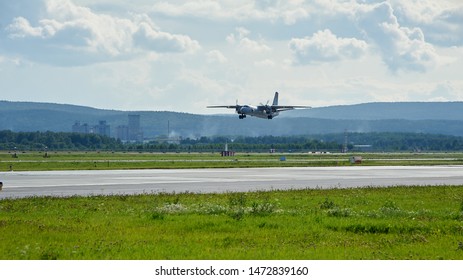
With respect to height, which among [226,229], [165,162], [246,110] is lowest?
[165,162]

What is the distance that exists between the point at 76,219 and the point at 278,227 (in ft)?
25.6

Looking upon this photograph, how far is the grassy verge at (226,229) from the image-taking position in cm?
2195

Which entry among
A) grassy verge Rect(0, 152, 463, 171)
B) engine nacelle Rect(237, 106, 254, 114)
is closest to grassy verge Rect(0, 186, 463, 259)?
grassy verge Rect(0, 152, 463, 171)

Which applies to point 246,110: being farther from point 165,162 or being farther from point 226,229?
point 226,229

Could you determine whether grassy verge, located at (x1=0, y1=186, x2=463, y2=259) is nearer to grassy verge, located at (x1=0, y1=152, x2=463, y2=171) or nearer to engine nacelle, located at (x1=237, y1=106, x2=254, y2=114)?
grassy verge, located at (x1=0, y1=152, x2=463, y2=171)

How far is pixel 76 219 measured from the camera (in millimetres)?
29656

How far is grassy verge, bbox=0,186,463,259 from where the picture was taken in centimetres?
2195

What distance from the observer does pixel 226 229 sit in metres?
27.1

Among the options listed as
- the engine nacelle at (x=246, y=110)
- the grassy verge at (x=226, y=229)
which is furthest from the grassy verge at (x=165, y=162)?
the grassy verge at (x=226, y=229)

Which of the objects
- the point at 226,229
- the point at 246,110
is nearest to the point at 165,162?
the point at 246,110

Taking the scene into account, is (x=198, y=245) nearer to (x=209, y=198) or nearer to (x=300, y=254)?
(x=300, y=254)
